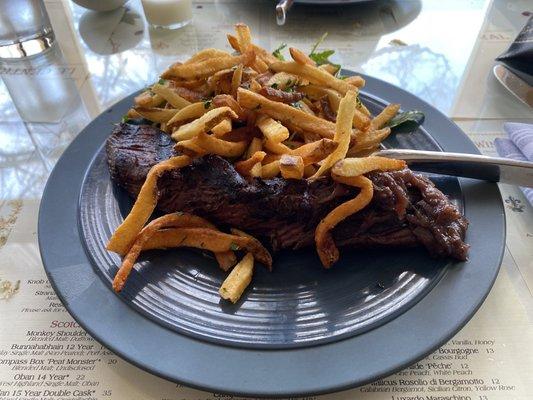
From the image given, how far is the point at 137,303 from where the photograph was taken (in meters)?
1.40

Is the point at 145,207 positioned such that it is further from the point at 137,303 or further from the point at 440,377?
the point at 440,377

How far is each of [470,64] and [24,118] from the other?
112 inches

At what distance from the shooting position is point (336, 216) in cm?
152

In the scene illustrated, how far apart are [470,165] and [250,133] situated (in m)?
0.90

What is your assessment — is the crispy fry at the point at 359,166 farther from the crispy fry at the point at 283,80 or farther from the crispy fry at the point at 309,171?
the crispy fry at the point at 283,80

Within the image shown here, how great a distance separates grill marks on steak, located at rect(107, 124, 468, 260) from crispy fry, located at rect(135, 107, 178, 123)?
0.31 metres

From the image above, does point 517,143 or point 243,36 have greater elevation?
point 243,36

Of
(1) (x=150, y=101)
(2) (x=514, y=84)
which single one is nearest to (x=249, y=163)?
(1) (x=150, y=101)

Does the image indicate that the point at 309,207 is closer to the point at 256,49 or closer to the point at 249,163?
the point at 249,163

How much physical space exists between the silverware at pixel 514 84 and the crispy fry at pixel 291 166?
1.77 meters

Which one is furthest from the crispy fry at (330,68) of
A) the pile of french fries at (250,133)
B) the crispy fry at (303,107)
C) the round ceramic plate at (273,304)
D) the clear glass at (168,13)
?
the clear glass at (168,13)

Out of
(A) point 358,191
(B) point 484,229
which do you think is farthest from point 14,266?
(B) point 484,229

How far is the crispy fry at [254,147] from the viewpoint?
1726 mm

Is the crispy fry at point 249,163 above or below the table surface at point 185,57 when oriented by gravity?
above
